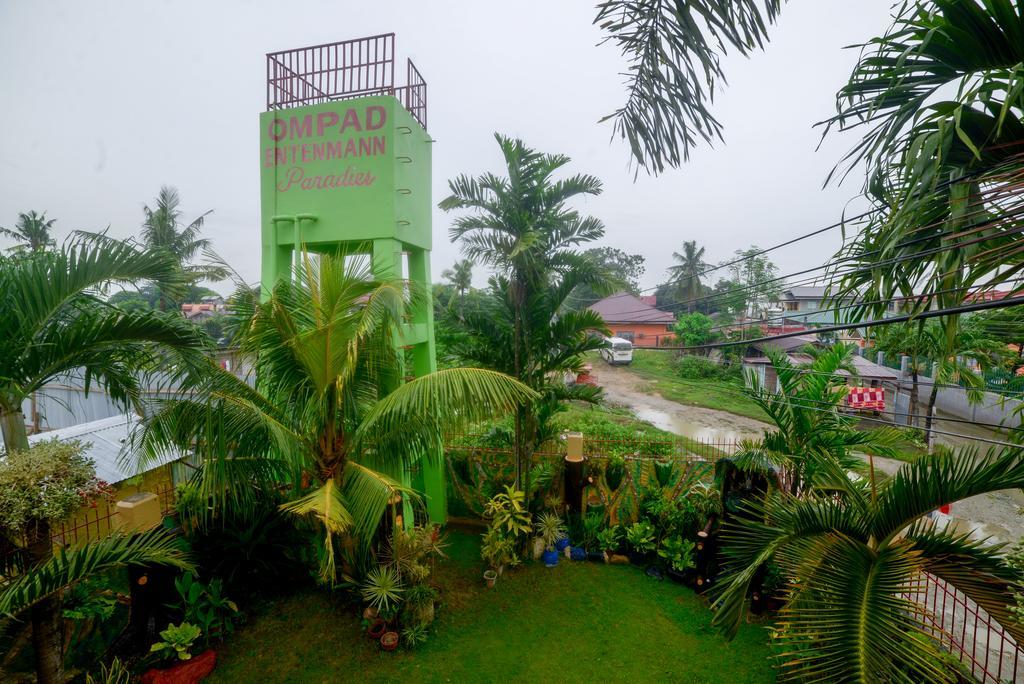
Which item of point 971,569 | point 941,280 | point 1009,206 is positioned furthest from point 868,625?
point 1009,206

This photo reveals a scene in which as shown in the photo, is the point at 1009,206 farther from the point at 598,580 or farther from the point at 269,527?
the point at 269,527

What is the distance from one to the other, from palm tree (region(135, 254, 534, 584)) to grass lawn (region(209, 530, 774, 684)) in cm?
124

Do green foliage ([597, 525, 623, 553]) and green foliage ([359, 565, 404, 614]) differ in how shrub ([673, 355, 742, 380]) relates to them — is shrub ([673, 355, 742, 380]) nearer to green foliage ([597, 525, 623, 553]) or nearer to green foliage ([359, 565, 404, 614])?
green foliage ([597, 525, 623, 553])

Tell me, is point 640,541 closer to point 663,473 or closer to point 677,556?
point 677,556

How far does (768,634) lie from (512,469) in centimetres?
366

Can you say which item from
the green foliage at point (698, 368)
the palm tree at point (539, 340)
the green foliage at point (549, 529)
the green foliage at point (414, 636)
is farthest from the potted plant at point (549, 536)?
the green foliage at point (698, 368)

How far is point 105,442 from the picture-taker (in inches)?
262

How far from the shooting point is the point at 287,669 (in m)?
4.55

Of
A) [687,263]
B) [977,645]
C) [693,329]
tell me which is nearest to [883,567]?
[977,645]

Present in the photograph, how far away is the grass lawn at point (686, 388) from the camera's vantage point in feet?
57.7

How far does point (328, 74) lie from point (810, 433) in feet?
24.6

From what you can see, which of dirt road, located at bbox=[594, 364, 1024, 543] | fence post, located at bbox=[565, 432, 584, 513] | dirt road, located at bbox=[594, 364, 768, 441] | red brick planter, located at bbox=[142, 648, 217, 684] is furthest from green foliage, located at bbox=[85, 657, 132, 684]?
dirt road, located at bbox=[594, 364, 768, 441]

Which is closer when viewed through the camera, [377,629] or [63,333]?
[63,333]

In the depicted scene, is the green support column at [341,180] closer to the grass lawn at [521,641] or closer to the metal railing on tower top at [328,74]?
the metal railing on tower top at [328,74]
